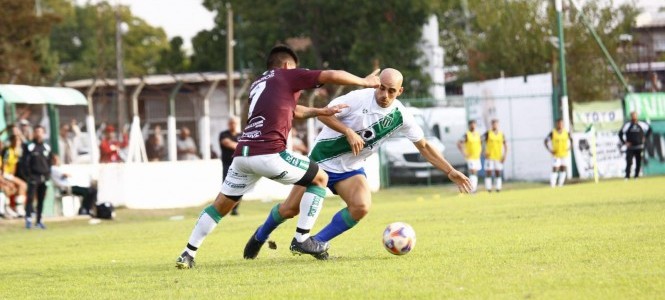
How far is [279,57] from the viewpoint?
37.3 ft

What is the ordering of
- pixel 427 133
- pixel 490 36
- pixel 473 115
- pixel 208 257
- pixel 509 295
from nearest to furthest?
pixel 509 295, pixel 208 257, pixel 427 133, pixel 473 115, pixel 490 36

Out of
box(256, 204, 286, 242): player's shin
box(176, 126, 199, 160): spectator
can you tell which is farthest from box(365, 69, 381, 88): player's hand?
box(176, 126, 199, 160): spectator

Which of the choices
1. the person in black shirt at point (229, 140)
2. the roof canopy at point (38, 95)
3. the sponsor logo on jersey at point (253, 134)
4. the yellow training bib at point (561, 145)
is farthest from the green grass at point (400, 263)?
the yellow training bib at point (561, 145)

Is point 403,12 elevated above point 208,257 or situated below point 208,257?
above

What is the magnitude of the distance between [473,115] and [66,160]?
44.7 ft

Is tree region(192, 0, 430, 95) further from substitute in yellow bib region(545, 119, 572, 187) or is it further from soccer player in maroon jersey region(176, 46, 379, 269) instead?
soccer player in maroon jersey region(176, 46, 379, 269)

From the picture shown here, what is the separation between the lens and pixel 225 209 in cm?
1127

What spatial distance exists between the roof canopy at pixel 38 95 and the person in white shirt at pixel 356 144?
13404 millimetres

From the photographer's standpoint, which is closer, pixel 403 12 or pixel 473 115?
pixel 473 115

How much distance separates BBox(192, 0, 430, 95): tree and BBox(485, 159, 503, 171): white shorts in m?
19.6

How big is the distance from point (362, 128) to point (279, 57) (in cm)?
107

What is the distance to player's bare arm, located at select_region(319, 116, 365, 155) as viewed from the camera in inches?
445

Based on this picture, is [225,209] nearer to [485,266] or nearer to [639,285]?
[485,266]

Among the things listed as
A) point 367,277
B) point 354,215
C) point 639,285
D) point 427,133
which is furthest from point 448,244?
point 427,133
